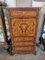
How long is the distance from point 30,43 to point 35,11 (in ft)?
2.12

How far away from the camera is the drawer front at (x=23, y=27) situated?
99.3 inches

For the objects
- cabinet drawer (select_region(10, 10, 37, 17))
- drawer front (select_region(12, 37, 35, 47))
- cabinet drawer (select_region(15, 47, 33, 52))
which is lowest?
cabinet drawer (select_region(15, 47, 33, 52))

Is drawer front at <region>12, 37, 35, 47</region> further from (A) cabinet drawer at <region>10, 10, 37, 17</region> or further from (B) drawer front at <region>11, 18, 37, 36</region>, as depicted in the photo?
(A) cabinet drawer at <region>10, 10, 37, 17</region>

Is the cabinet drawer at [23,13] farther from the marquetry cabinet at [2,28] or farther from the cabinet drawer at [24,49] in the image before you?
the cabinet drawer at [24,49]

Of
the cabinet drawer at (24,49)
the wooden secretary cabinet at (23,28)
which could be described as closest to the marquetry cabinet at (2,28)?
the wooden secretary cabinet at (23,28)

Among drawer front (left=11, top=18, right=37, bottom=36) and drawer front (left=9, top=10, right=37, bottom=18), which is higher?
drawer front (left=9, top=10, right=37, bottom=18)

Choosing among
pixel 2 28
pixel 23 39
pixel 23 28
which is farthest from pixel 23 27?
pixel 2 28

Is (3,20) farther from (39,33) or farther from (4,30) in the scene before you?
(39,33)

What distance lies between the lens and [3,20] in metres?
2.62

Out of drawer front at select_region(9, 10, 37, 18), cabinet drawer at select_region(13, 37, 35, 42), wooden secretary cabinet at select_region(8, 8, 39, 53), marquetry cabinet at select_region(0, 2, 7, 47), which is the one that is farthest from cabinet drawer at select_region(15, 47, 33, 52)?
drawer front at select_region(9, 10, 37, 18)

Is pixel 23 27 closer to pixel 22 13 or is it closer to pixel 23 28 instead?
pixel 23 28

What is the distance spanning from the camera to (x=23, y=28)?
2.58 meters

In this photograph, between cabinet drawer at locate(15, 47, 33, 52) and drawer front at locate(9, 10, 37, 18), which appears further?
cabinet drawer at locate(15, 47, 33, 52)

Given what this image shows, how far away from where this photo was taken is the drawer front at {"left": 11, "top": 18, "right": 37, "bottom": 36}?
2.52m
